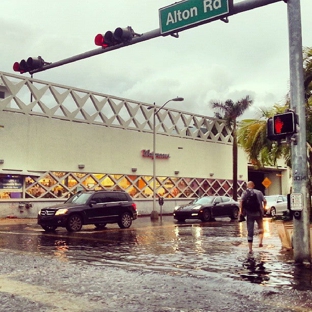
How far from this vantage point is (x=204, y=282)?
808 cm

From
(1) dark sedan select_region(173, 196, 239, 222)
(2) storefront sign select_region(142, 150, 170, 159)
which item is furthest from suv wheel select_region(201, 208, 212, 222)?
(2) storefront sign select_region(142, 150, 170, 159)

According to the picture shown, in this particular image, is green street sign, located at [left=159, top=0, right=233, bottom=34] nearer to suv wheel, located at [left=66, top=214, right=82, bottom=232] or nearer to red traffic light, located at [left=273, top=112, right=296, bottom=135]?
red traffic light, located at [left=273, top=112, right=296, bottom=135]

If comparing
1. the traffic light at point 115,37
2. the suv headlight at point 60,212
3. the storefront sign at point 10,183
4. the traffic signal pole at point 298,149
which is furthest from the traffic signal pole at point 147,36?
the storefront sign at point 10,183

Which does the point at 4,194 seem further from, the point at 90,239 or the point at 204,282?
the point at 204,282

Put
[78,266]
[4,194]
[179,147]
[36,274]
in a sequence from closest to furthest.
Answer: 1. [36,274]
2. [78,266]
3. [4,194]
4. [179,147]

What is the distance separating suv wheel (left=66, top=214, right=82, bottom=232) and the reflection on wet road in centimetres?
221

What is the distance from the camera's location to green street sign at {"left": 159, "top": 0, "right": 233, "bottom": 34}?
10.1m

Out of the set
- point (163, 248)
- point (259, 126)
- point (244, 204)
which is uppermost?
point (259, 126)

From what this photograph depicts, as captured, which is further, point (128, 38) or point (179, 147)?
point (179, 147)

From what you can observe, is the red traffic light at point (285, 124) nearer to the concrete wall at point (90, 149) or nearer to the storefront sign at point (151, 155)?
the concrete wall at point (90, 149)

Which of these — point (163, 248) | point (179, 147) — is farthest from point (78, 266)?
point (179, 147)

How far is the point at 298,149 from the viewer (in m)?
10.1

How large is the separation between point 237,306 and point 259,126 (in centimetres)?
1604

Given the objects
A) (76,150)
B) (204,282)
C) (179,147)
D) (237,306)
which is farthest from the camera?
(179,147)
